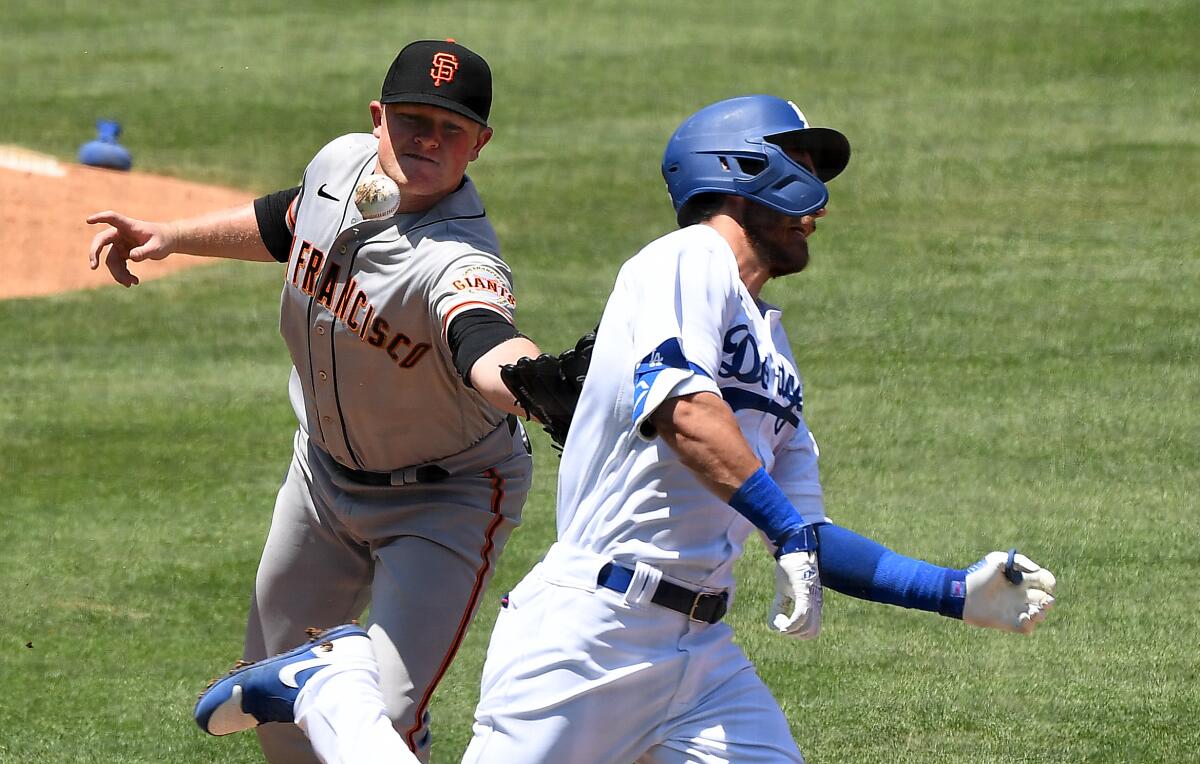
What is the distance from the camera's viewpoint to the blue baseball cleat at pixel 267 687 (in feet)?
15.8

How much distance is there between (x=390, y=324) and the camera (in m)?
5.10

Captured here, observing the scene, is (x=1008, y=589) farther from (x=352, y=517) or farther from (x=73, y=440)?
(x=73, y=440)

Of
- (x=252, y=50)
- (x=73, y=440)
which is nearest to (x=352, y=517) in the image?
(x=73, y=440)

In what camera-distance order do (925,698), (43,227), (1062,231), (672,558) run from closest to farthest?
(672,558) → (925,698) → (1062,231) → (43,227)

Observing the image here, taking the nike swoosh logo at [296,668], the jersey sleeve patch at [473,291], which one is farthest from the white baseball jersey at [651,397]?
the nike swoosh logo at [296,668]

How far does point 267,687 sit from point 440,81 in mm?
1784

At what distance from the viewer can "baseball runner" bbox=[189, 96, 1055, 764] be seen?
12.7 feet

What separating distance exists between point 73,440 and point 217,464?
1029mm

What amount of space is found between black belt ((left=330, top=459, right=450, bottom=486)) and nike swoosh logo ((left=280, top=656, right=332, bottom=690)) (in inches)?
26.1

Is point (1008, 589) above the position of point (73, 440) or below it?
above

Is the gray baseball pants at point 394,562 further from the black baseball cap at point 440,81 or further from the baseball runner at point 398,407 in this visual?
the black baseball cap at point 440,81

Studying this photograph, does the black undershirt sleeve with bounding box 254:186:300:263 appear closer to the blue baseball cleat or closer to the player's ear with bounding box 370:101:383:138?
the player's ear with bounding box 370:101:383:138

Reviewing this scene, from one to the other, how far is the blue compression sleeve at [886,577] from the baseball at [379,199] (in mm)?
1725

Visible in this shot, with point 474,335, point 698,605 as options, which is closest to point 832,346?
point 474,335
